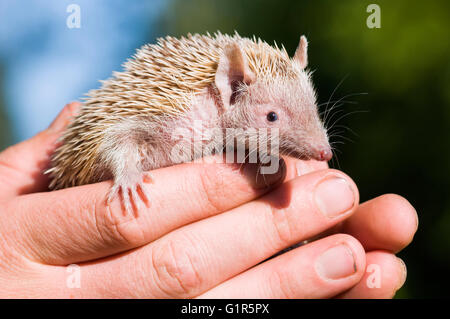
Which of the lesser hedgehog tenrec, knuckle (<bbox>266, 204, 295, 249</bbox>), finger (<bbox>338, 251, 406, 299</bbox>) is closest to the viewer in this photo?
the lesser hedgehog tenrec

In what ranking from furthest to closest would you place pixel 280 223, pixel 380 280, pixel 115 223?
1. pixel 380 280
2. pixel 280 223
3. pixel 115 223

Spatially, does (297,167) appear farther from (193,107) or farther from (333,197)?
(193,107)

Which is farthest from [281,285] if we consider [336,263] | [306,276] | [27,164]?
[27,164]

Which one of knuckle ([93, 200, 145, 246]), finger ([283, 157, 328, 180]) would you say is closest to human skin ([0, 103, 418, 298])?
knuckle ([93, 200, 145, 246])

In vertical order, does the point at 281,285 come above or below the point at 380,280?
above

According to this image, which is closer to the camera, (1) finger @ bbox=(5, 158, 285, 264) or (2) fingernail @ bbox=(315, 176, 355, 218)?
(1) finger @ bbox=(5, 158, 285, 264)

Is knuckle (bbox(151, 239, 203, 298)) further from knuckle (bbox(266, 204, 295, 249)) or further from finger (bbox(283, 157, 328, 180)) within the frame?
finger (bbox(283, 157, 328, 180))

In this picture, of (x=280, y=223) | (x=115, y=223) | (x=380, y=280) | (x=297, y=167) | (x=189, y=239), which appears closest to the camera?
(x=115, y=223)

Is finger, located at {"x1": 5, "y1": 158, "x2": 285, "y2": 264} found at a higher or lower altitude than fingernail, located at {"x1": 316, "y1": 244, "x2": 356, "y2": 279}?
higher
